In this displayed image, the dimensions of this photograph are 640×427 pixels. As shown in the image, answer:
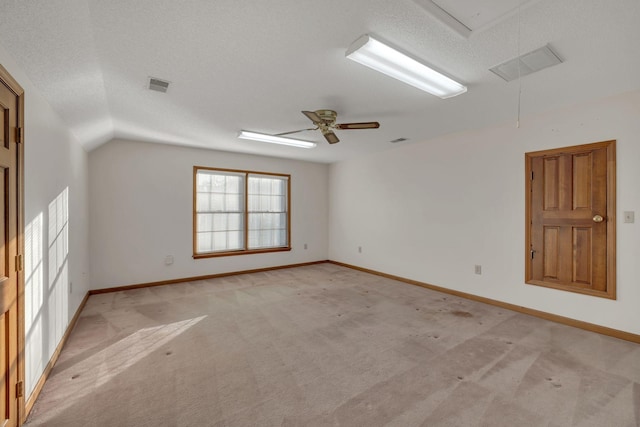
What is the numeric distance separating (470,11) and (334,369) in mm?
2725

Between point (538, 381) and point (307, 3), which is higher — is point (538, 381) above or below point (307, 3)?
below

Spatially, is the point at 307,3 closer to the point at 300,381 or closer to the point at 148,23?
the point at 148,23

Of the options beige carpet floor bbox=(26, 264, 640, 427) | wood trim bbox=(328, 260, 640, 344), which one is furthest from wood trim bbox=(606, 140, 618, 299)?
beige carpet floor bbox=(26, 264, 640, 427)

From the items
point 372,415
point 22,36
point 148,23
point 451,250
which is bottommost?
point 372,415

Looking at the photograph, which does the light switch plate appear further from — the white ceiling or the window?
the window

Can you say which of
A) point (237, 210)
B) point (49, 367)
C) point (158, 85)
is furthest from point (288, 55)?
point (237, 210)

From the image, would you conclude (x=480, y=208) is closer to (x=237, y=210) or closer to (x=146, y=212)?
(x=237, y=210)

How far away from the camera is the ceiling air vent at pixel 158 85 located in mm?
2617

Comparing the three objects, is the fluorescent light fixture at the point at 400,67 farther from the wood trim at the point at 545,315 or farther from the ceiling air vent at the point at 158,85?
the wood trim at the point at 545,315

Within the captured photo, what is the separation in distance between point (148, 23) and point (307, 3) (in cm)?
102

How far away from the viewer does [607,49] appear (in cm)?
213

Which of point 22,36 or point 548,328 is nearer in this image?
point 22,36

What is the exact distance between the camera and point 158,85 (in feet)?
8.91

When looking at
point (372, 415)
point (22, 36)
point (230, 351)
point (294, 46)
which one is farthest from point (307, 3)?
point (230, 351)
